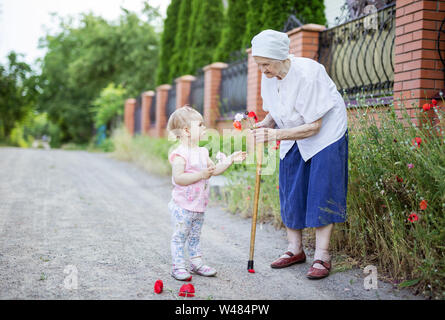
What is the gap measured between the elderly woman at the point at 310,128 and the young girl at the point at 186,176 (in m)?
0.46

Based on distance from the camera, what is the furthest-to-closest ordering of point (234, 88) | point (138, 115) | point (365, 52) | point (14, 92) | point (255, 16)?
point (14, 92)
point (138, 115)
point (234, 88)
point (255, 16)
point (365, 52)

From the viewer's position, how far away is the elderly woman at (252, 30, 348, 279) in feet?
9.80

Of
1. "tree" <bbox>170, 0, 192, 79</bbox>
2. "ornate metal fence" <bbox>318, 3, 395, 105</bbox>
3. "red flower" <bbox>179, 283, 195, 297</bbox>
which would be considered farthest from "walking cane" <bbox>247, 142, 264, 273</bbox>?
"tree" <bbox>170, 0, 192, 79</bbox>

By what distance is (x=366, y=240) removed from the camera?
3.46 meters

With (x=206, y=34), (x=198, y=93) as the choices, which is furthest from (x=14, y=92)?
(x=198, y=93)

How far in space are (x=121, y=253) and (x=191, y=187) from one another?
120 centimetres

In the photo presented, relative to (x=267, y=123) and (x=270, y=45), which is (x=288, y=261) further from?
(x=270, y=45)

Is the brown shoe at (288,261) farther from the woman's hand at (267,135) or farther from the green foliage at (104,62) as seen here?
the green foliage at (104,62)

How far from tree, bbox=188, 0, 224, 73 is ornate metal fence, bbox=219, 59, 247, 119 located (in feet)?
13.0

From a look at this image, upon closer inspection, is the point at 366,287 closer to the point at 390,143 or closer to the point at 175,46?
the point at 390,143

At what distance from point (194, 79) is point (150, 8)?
14429 millimetres

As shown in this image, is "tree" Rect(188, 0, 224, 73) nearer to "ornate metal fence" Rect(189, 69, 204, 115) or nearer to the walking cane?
"ornate metal fence" Rect(189, 69, 204, 115)

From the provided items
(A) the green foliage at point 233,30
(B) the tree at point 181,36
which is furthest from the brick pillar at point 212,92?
(B) the tree at point 181,36

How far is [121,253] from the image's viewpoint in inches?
150
